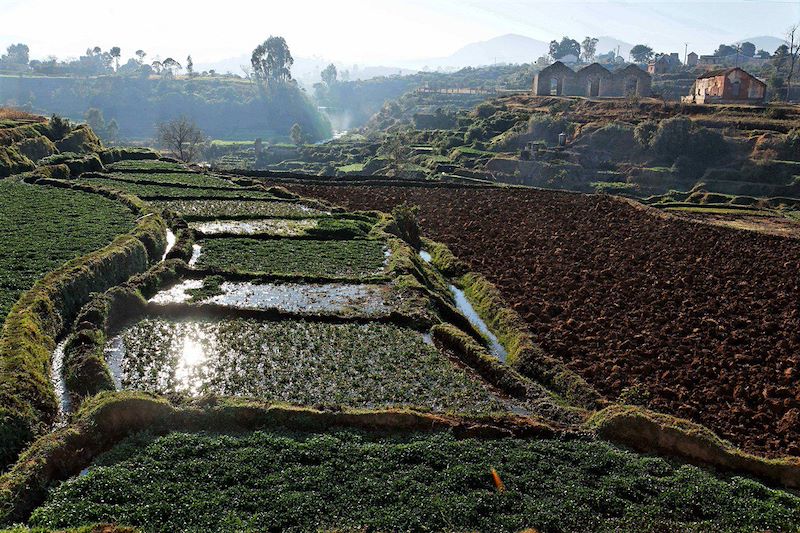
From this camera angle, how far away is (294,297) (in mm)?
27828

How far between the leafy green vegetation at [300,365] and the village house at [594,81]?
103 m

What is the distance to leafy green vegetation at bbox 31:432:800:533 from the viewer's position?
13539mm

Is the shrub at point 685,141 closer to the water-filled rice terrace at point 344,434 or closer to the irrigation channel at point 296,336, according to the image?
the irrigation channel at point 296,336

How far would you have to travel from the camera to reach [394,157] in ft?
310

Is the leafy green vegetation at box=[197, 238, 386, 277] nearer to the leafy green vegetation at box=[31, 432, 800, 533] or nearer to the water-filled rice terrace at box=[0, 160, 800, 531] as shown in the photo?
the water-filled rice terrace at box=[0, 160, 800, 531]

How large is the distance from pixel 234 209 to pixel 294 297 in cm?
1896

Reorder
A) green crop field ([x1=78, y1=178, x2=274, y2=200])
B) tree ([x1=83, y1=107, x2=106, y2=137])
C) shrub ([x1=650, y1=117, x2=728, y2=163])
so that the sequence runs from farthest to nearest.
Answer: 1. tree ([x1=83, y1=107, x2=106, y2=137])
2. shrub ([x1=650, y1=117, x2=728, y2=163])
3. green crop field ([x1=78, y1=178, x2=274, y2=200])

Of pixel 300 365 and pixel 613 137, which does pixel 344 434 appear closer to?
pixel 300 365

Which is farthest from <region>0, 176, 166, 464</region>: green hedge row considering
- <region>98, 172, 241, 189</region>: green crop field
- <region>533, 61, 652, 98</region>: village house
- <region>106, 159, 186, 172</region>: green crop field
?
<region>533, 61, 652, 98</region>: village house

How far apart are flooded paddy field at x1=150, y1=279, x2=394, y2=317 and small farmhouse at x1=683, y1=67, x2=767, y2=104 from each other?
8387cm

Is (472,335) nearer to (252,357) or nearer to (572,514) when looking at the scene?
(252,357)

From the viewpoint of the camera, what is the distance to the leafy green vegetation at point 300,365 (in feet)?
63.6

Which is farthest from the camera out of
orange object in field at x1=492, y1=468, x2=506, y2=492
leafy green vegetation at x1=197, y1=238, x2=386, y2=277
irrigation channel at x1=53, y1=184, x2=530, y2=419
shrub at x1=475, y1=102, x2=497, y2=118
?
shrub at x1=475, y1=102, x2=497, y2=118

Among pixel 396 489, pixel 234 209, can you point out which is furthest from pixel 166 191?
pixel 396 489
